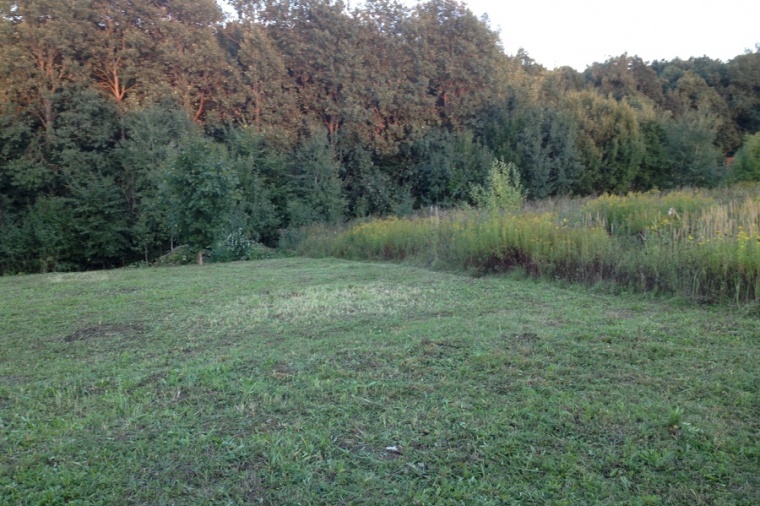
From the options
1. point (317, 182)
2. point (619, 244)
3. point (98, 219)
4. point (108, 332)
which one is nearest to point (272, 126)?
point (317, 182)

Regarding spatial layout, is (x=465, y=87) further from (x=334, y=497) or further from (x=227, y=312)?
(x=334, y=497)

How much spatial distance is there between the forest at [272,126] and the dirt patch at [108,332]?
28.5ft

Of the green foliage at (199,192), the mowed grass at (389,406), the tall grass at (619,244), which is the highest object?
the green foliage at (199,192)

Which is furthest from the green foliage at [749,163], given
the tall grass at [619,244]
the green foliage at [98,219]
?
the green foliage at [98,219]

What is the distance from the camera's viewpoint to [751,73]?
4106 cm

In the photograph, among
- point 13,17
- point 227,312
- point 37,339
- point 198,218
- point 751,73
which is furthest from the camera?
point 751,73

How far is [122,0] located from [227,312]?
67.0ft

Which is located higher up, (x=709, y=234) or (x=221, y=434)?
(x=709, y=234)

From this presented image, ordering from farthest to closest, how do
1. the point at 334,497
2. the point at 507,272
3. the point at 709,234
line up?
the point at 507,272 < the point at 709,234 < the point at 334,497

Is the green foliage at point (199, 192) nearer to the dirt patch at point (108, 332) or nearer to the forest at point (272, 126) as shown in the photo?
the forest at point (272, 126)

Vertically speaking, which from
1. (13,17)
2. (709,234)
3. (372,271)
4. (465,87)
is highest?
(13,17)

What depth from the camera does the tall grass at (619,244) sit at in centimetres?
677

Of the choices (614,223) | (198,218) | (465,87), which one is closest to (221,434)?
(614,223)

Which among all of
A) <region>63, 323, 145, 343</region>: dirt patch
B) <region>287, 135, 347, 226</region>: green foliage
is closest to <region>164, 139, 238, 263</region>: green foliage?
<region>287, 135, 347, 226</region>: green foliage
